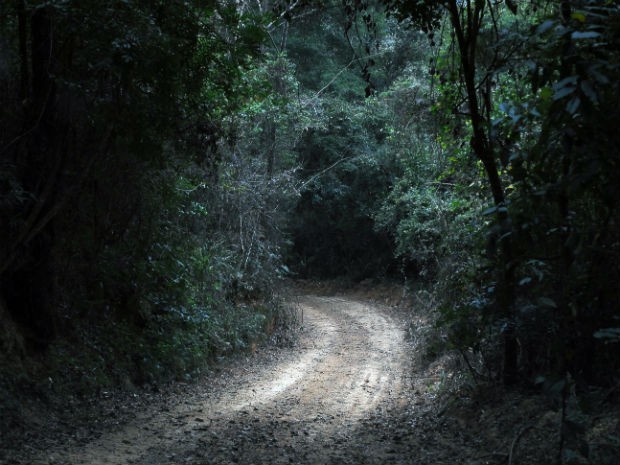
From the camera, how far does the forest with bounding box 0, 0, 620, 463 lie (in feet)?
16.4

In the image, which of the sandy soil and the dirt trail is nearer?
the sandy soil

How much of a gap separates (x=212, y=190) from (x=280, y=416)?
8.22 m

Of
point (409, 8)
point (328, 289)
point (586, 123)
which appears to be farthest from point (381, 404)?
point (328, 289)

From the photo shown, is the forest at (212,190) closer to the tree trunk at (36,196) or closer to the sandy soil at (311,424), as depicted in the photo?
the tree trunk at (36,196)

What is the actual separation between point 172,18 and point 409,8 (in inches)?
128

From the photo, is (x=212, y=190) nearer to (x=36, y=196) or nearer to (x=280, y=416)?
(x=36, y=196)

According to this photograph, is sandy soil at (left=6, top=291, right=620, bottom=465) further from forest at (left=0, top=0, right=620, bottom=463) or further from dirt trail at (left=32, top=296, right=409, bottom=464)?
forest at (left=0, top=0, right=620, bottom=463)

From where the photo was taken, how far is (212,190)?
16.3 m

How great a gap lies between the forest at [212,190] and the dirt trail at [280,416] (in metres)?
1.17

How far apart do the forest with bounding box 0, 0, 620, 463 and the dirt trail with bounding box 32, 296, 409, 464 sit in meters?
1.17

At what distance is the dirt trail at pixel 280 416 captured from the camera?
7043mm

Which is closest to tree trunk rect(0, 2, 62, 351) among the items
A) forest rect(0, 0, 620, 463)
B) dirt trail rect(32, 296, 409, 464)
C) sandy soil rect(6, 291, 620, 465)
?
forest rect(0, 0, 620, 463)

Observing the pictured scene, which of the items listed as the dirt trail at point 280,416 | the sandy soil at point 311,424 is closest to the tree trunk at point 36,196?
the sandy soil at point 311,424

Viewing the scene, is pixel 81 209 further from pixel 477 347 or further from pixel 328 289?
pixel 328 289
